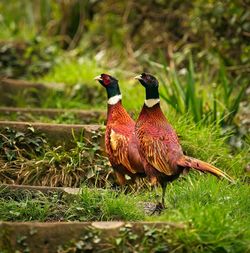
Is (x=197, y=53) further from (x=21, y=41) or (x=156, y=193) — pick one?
(x=156, y=193)

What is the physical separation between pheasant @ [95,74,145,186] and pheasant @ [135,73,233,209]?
298 millimetres

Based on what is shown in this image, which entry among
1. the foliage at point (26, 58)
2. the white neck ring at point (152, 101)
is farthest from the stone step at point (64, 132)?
the foliage at point (26, 58)

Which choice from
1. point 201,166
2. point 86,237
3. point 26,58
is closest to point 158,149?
point 201,166

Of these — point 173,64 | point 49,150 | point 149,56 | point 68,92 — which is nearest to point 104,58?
point 149,56

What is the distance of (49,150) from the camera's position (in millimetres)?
6762

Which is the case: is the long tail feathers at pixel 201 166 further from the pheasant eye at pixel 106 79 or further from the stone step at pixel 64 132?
the stone step at pixel 64 132

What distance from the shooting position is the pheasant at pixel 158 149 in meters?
5.54

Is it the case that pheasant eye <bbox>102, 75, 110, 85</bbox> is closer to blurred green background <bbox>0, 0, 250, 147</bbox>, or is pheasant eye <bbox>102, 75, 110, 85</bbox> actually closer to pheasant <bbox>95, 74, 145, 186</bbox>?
pheasant <bbox>95, 74, 145, 186</bbox>

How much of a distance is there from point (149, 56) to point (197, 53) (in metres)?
0.79

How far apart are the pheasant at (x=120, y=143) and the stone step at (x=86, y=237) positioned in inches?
48.0

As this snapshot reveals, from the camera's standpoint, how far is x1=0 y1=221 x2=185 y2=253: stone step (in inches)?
192

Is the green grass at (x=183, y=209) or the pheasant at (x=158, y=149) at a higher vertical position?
the pheasant at (x=158, y=149)

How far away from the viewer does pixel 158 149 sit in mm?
5648

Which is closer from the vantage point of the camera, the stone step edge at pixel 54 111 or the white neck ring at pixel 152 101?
the white neck ring at pixel 152 101
